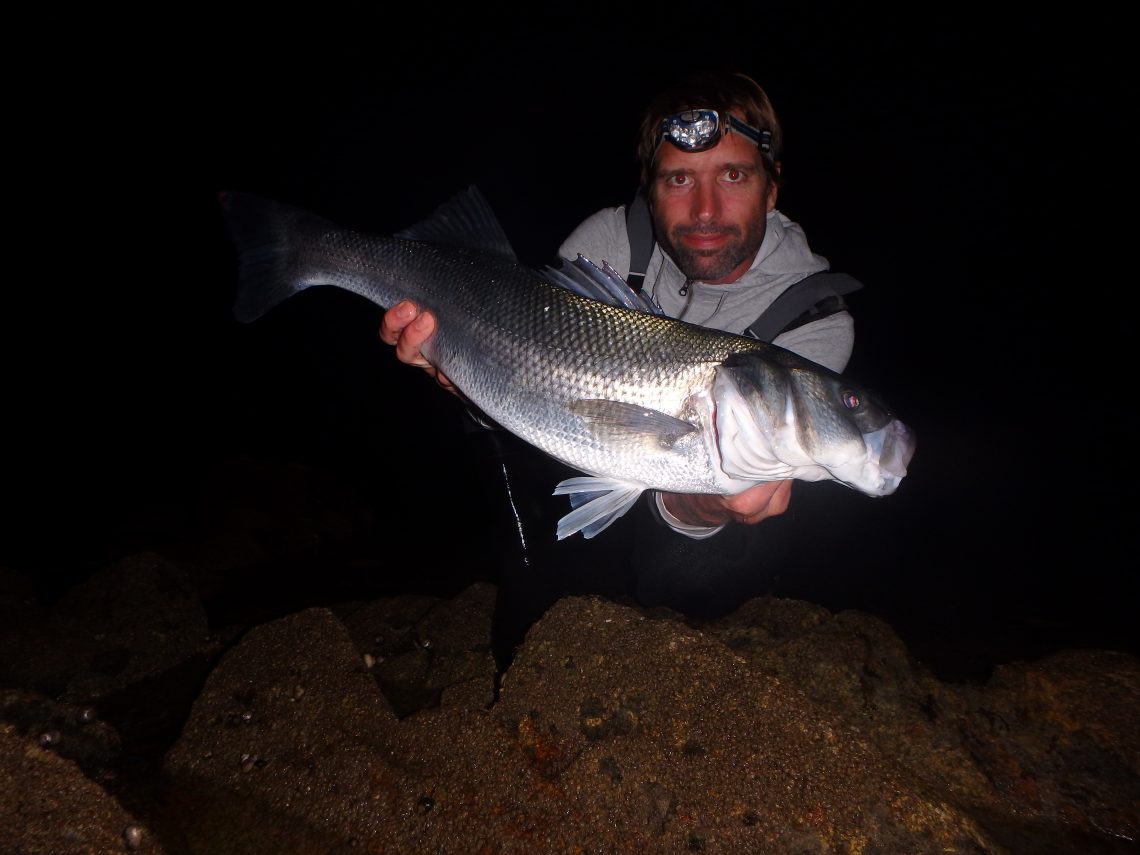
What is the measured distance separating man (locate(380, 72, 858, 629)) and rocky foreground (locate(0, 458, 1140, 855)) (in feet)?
3.34

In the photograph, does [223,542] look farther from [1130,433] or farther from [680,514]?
[1130,433]

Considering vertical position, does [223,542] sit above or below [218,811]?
below

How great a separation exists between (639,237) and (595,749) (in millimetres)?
2898

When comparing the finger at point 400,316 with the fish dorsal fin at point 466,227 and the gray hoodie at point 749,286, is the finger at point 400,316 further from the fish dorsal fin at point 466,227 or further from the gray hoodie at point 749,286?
the gray hoodie at point 749,286

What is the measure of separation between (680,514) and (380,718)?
180 cm

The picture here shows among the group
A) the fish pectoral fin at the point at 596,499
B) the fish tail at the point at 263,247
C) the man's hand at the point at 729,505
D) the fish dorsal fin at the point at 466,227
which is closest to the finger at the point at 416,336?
the fish dorsal fin at the point at 466,227

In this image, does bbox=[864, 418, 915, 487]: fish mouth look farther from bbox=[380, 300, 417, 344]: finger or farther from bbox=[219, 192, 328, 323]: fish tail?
bbox=[219, 192, 328, 323]: fish tail

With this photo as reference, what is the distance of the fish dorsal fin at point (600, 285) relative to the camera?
2.50 metres

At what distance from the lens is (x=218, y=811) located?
200 cm

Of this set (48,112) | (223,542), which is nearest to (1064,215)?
(223,542)

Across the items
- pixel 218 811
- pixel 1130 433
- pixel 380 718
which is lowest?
pixel 1130 433

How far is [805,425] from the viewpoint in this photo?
218cm

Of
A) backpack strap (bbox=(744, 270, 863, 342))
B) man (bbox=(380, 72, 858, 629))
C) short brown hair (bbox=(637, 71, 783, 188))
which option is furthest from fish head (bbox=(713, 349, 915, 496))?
short brown hair (bbox=(637, 71, 783, 188))

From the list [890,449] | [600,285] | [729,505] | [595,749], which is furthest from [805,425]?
[595,749]
